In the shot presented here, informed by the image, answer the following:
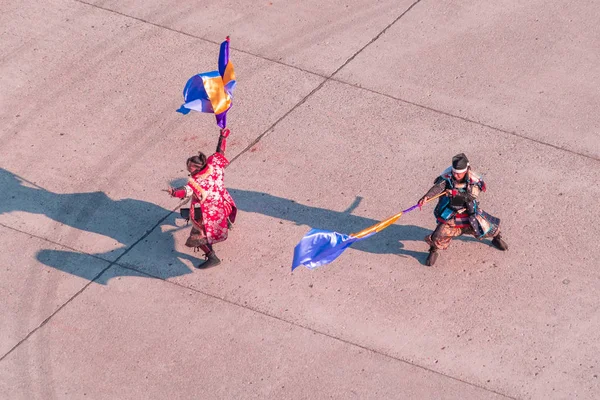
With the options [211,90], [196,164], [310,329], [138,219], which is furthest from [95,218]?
[310,329]

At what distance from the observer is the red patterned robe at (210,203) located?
323 inches

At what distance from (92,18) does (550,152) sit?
18.5 ft

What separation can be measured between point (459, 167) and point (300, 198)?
1.83 metres

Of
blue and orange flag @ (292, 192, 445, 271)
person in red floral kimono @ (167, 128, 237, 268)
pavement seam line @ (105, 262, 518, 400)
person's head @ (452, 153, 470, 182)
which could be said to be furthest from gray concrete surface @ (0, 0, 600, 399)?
person's head @ (452, 153, 470, 182)

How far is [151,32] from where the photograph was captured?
455 inches

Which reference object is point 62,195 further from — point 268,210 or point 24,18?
point 24,18

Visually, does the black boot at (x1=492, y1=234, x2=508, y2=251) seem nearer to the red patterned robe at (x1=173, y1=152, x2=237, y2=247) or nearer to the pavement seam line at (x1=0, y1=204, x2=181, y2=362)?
the red patterned robe at (x1=173, y1=152, x2=237, y2=247)

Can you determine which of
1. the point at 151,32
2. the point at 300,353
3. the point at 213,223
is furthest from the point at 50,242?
the point at 151,32

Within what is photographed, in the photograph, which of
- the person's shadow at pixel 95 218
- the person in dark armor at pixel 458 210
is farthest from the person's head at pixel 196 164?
the person in dark armor at pixel 458 210

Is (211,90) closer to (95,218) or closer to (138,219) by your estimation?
(138,219)

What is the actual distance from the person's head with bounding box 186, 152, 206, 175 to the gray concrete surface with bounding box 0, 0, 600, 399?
3.22 ft

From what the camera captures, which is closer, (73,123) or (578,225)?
(578,225)

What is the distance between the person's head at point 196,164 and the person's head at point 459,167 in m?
2.06

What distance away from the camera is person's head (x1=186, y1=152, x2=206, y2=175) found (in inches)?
317
